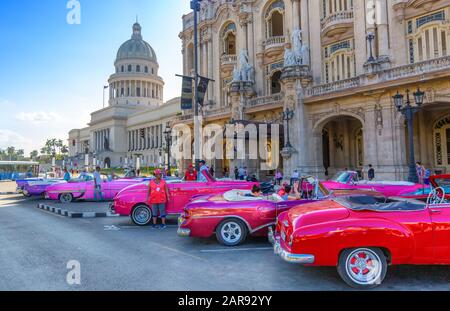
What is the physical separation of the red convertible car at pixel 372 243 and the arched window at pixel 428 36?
56.8 ft

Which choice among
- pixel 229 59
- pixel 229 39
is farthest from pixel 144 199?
pixel 229 39

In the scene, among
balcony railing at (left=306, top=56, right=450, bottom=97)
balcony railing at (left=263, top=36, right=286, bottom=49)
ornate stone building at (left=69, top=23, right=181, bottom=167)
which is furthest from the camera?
ornate stone building at (left=69, top=23, right=181, bottom=167)

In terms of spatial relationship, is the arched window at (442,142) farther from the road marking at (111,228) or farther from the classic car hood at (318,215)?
the road marking at (111,228)

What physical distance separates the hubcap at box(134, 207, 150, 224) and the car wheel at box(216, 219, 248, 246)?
11.7ft

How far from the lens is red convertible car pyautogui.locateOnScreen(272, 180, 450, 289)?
15.5 ft

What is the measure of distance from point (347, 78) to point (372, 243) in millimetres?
17748

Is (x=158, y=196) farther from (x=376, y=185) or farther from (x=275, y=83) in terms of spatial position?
(x=275, y=83)

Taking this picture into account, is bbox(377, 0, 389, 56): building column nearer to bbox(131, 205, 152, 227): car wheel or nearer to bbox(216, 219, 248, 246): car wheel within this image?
bbox(131, 205, 152, 227): car wheel

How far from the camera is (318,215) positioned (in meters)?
5.09

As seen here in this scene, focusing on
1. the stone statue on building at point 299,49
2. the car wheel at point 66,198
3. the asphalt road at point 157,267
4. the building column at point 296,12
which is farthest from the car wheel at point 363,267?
the building column at point 296,12

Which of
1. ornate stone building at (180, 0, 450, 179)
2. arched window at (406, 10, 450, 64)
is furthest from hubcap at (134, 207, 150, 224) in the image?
arched window at (406, 10, 450, 64)

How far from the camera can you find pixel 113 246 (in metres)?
7.33
